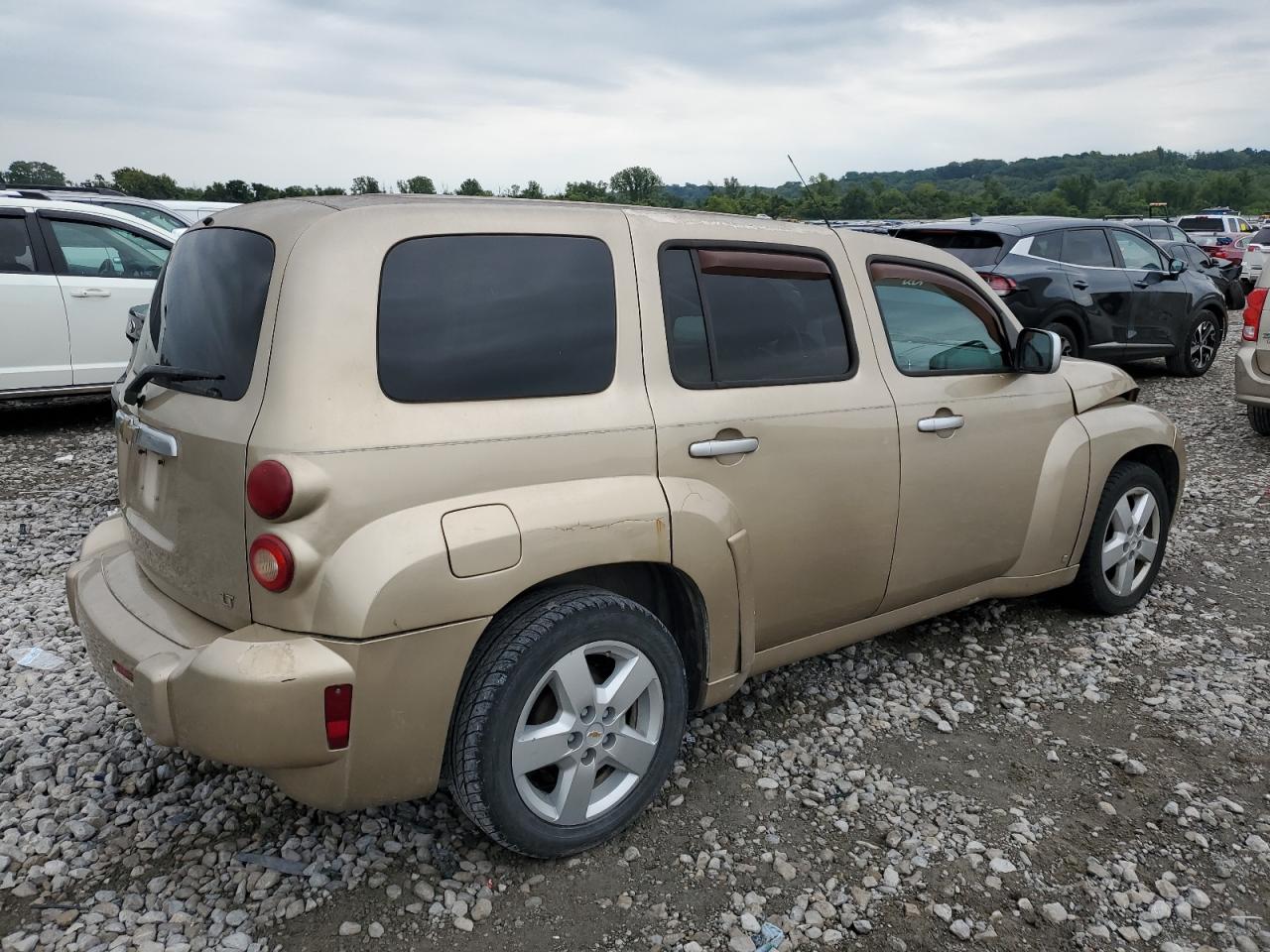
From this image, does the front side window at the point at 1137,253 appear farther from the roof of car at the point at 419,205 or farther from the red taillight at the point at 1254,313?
the roof of car at the point at 419,205

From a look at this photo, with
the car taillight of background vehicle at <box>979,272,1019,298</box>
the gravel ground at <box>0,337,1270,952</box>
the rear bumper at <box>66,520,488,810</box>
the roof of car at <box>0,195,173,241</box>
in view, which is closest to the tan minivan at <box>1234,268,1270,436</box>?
the car taillight of background vehicle at <box>979,272,1019,298</box>

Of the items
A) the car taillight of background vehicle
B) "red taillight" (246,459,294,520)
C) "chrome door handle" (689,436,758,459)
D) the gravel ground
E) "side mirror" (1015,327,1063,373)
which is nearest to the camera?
"red taillight" (246,459,294,520)

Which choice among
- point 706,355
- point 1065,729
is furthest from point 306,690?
point 1065,729

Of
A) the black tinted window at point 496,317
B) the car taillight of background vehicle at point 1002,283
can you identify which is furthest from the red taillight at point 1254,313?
the black tinted window at point 496,317

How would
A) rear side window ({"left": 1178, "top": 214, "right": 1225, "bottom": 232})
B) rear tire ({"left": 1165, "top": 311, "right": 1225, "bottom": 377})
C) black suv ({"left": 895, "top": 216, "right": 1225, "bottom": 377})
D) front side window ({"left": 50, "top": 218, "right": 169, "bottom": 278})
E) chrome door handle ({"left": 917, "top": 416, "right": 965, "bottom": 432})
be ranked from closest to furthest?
chrome door handle ({"left": 917, "top": 416, "right": 965, "bottom": 432}) < front side window ({"left": 50, "top": 218, "right": 169, "bottom": 278}) < black suv ({"left": 895, "top": 216, "right": 1225, "bottom": 377}) < rear tire ({"left": 1165, "top": 311, "right": 1225, "bottom": 377}) < rear side window ({"left": 1178, "top": 214, "right": 1225, "bottom": 232})

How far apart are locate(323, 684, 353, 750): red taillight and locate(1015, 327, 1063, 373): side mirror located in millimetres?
2846

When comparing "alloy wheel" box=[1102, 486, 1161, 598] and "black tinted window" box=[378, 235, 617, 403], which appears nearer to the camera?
"black tinted window" box=[378, 235, 617, 403]

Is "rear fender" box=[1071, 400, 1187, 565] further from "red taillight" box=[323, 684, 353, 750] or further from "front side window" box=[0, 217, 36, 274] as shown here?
"front side window" box=[0, 217, 36, 274]

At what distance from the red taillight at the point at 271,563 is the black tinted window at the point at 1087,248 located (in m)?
9.32

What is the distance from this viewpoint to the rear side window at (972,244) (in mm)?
9516

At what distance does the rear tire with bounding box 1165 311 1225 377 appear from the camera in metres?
11.0

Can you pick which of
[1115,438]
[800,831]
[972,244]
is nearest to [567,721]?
[800,831]

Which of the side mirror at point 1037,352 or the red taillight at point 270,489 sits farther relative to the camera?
the side mirror at point 1037,352

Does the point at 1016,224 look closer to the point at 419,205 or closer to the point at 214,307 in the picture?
the point at 419,205
